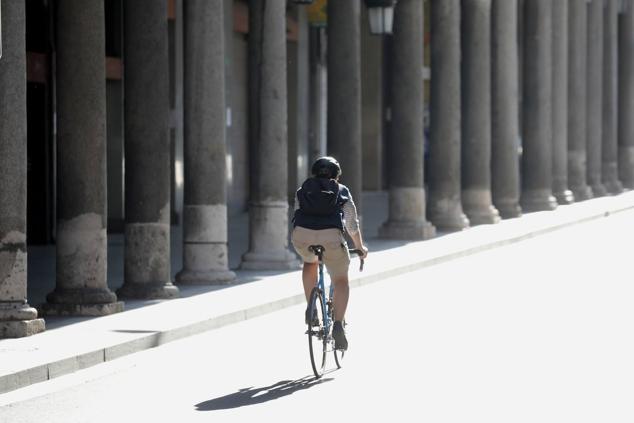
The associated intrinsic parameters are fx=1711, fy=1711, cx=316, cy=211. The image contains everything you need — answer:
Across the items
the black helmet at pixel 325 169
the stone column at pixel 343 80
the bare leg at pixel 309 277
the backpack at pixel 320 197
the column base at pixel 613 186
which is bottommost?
the column base at pixel 613 186

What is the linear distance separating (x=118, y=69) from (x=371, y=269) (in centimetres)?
878

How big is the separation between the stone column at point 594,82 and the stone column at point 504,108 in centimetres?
874

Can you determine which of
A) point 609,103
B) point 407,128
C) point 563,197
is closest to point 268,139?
point 407,128

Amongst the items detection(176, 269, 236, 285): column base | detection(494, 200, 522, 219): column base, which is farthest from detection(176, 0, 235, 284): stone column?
detection(494, 200, 522, 219): column base

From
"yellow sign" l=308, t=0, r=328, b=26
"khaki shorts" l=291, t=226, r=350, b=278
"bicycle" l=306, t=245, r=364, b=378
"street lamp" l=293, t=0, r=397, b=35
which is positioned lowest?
"bicycle" l=306, t=245, r=364, b=378

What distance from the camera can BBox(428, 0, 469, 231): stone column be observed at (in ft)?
92.1

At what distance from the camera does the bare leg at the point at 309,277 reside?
11.9 m

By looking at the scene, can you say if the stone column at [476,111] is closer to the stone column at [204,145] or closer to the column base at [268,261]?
the column base at [268,261]

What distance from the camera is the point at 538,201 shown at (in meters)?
36.0

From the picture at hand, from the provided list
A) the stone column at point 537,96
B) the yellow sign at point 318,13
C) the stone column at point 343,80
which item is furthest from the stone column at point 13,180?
the yellow sign at point 318,13

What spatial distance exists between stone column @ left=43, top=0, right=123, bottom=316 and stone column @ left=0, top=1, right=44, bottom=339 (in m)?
1.57

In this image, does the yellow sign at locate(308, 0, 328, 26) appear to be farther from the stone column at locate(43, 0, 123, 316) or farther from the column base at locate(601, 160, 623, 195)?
the stone column at locate(43, 0, 123, 316)

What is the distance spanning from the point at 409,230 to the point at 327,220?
15.1 metres

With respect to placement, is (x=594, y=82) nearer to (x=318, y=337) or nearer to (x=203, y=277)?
(x=203, y=277)
